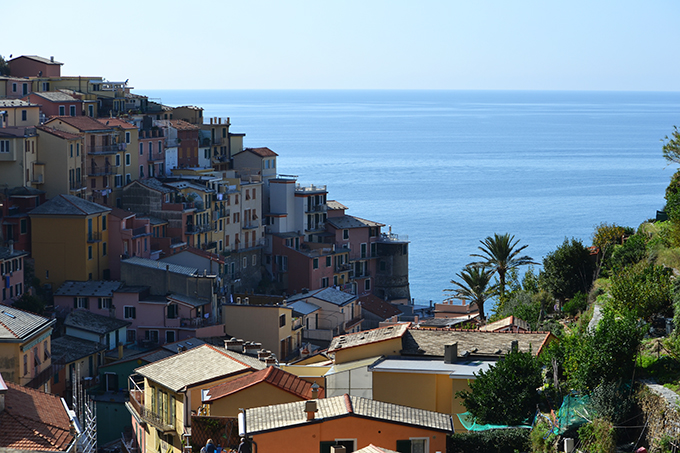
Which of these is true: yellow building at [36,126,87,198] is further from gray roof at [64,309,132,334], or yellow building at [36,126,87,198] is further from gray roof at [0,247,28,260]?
gray roof at [64,309,132,334]

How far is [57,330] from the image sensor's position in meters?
48.5

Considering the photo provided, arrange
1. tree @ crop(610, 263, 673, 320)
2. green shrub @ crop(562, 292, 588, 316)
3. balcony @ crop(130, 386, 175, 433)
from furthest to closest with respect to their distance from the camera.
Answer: green shrub @ crop(562, 292, 588, 316) < balcony @ crop(130, 386, 175, 433) < tree @ crop(610, 263, 673, 320)

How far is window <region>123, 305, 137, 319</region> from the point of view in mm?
50125

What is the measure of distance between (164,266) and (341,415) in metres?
35.7

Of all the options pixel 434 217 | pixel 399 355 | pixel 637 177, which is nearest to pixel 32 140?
pixel 399 355

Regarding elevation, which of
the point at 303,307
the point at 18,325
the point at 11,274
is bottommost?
the point at 303,307

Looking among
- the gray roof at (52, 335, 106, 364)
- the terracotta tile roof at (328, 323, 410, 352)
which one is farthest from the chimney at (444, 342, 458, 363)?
the gray roof at (52, 335, 106, 364)

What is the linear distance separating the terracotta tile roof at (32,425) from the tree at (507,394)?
7.91m

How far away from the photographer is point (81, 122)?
197 ft

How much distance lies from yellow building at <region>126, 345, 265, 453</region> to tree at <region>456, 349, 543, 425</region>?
6207mm

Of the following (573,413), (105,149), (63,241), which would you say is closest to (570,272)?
(573,413)

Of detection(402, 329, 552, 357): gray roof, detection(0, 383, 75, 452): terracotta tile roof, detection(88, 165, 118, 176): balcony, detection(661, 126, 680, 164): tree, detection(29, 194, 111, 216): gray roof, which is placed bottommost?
detection(0, 383, 75, 452): terracotta tile roof

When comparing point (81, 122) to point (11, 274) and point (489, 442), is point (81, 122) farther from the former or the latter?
point (489, 442)

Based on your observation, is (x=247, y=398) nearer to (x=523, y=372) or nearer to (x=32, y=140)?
(x=523, y=372)
